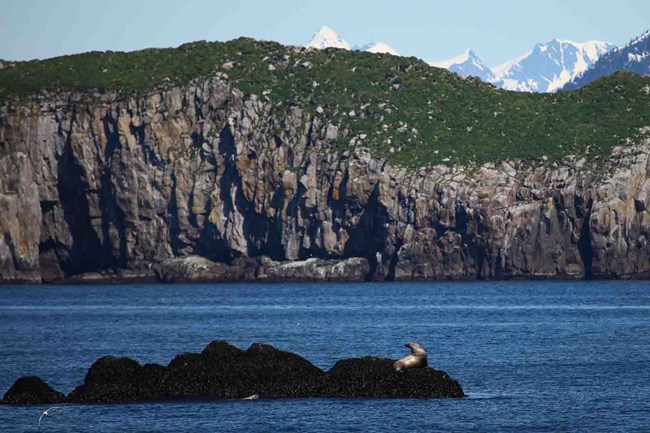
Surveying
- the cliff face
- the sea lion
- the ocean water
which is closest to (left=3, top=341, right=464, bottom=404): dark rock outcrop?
the sea lion

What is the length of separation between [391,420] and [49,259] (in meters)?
148

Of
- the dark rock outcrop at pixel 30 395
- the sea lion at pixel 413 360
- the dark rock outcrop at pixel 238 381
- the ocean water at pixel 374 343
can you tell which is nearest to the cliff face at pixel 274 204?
the ocean water at pixel 374 343

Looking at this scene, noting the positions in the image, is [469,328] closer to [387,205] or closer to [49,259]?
[387,205]

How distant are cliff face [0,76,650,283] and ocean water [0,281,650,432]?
6620 millimetres

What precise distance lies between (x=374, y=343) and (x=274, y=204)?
351 ft

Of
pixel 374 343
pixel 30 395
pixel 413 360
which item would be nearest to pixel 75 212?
pixel 374 343

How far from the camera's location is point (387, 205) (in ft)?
612

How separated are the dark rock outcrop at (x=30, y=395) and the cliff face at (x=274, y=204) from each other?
12724 centimetres

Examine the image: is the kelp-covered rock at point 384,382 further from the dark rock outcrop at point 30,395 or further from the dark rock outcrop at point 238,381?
the dark rock outcrop at point 30,395

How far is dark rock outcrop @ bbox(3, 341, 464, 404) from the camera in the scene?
59.7m

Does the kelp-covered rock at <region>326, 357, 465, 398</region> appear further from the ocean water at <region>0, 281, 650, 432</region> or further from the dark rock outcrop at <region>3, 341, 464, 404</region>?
the ocean water at <region>0, 281, 650, 432</region>

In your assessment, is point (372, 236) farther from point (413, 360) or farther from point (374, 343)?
point (413, 360)

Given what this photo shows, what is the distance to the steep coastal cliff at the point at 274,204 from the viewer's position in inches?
7269

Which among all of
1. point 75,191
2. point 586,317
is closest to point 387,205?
point 75,191
